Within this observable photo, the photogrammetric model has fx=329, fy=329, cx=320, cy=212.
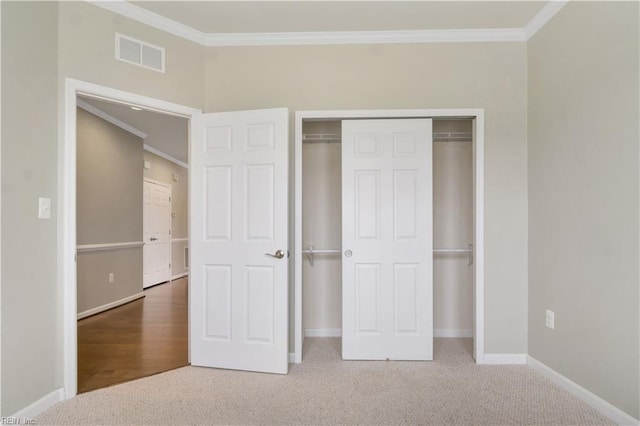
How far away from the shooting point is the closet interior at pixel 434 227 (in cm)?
359

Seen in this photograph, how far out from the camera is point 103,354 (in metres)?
3.06

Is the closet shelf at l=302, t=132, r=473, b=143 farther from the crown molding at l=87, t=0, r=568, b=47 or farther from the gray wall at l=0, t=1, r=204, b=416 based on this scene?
the gray wall at l=0, t=1, r=204, b=416

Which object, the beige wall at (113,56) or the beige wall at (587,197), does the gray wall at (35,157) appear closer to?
the beige wall at (113,56)

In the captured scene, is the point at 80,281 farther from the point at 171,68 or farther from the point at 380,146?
the point at 380,146

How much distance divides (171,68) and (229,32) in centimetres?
61

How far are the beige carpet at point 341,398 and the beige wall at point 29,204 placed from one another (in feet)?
1.05

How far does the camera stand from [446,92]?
295cm

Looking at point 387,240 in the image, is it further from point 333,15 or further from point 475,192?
point 333,15

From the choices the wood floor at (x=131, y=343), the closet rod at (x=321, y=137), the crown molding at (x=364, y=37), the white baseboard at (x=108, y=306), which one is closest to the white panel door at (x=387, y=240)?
the closet rod at (x=321, y=137)

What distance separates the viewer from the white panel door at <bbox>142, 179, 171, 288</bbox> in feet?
20.8

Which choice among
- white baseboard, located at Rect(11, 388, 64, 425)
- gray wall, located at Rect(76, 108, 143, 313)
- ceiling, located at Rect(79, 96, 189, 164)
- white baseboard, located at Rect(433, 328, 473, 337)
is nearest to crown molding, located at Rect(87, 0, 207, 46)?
ceiling, located at Rect(79, 96, 189, 164)

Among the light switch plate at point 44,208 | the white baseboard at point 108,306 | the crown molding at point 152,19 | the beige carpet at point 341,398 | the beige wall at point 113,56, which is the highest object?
the crown molding at point 152,19

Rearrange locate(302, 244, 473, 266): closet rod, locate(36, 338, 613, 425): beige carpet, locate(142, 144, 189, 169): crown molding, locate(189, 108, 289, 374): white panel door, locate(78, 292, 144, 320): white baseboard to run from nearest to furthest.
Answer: locate(36, 338, 613, 425): beige carpet → locate(189, 108, 289, 374): white panel door → locate(302, 244, 473, 266): closet rod → locate(78, 292, 144, 320): white baseboard → locate(142, 144, 189, 169): crown molding

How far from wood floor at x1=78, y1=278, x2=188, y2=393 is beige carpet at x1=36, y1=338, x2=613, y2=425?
0.22 m
